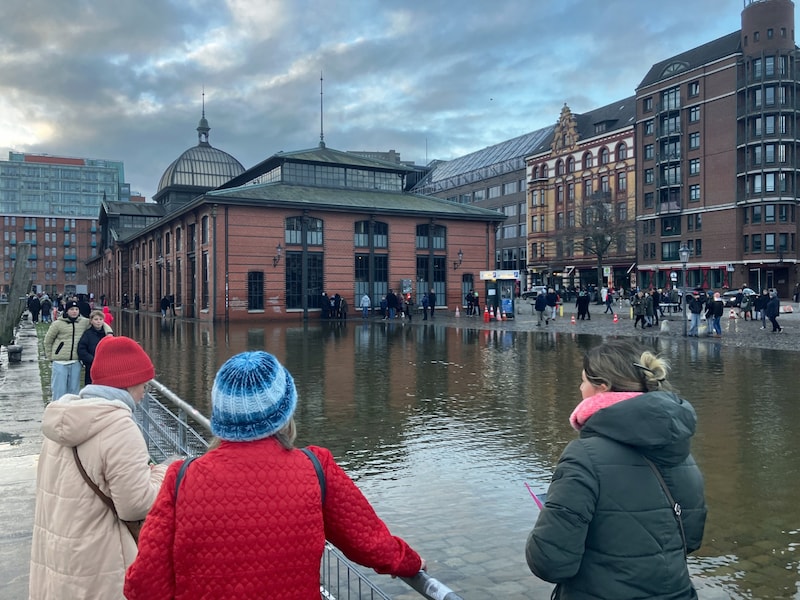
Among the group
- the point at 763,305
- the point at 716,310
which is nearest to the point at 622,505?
the point at 716,310

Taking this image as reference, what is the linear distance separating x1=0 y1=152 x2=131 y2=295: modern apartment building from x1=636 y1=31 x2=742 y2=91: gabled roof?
100983 millimetres

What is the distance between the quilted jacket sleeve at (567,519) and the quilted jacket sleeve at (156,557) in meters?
1.26

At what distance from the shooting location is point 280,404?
2197 millimetres

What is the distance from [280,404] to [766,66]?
7004 centimetres

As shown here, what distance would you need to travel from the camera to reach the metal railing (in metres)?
2.41

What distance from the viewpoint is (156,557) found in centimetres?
208

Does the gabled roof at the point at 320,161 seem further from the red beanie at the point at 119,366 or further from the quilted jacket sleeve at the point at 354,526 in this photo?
the quilted jacket sleeve at the point at 354,526

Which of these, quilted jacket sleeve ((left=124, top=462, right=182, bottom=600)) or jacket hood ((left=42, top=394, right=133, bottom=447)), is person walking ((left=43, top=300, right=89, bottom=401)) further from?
quilted jacket sleeve ((left=124, top=462, right=182, bottom=600))

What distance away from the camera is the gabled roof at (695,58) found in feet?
206

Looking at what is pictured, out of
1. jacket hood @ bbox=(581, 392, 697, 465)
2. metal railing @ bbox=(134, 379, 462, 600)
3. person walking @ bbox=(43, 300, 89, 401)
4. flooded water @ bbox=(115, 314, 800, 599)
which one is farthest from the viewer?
person walking @ bbox=(43, 300, 89, 401)

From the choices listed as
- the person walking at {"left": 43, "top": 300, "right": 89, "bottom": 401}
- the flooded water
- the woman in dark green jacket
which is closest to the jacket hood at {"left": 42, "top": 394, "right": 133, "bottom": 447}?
the woman in dark green jacket

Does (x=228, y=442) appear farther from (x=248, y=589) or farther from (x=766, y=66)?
(x=766, y=66)

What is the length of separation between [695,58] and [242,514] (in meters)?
74.9

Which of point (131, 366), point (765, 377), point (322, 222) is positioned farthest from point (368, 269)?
point (131, 366)
